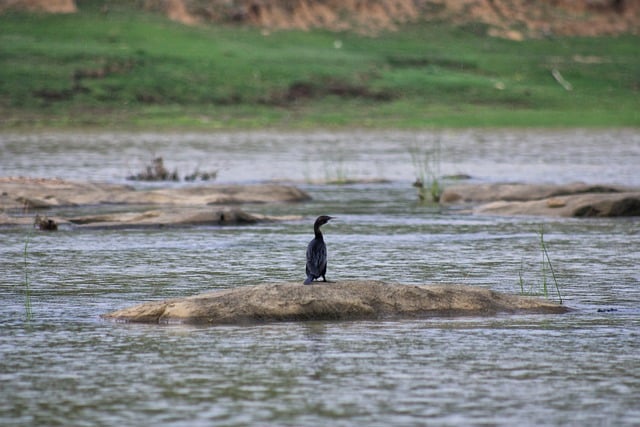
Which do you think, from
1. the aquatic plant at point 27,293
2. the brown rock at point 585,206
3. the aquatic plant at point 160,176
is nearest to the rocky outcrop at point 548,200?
the brown rock at point 585,206

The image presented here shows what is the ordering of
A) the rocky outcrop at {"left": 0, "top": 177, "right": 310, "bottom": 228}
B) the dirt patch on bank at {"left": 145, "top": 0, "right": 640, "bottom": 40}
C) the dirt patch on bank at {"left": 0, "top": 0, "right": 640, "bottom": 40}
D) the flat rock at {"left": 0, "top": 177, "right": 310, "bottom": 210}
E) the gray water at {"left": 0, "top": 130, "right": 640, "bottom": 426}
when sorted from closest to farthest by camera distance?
the gray water at {"left": 0, "top": 130, "right": 640, "bottom": 426} → the rocky outcrop at {"left": 0, "top": 177, "right": 310, "bottom": 228} → the flat rock at {"left": 0, "top": 177, "right": 310, "bottom": 210} → the dirt patch on bank at {"left": 0, "top": 0, "right": 640, "bottom": 40} → the dirt patch on bank at {"left": 145, "top": 0, "right": 640, "bottom": 40}

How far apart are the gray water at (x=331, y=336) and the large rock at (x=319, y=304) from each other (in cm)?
21

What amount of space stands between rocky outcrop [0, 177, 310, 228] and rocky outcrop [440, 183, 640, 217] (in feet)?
11.4

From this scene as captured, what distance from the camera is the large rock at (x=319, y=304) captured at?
13.7 metres

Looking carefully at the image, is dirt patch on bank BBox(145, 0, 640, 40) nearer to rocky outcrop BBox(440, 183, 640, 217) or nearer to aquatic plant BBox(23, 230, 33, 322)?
rocky outcrop BBox(440, 183, 640, 217)

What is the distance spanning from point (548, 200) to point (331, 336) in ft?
47.0

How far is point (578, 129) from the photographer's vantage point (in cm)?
6981

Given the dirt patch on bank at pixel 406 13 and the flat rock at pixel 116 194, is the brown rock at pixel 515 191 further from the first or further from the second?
the dirt patch on bank at pixel 406 13

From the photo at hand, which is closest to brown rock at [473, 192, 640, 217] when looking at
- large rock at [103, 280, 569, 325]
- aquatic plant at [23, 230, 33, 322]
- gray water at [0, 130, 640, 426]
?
→ gray water at [0, 130, 640, 426]

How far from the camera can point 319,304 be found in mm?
13758

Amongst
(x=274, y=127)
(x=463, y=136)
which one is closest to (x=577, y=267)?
(x=463, y=136)

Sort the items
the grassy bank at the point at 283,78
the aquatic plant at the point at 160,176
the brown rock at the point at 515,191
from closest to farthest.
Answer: the brown rock at the point at 515,191 → the aquatic plant at the point at 160,176 → the grassy bank at the point at 283,78

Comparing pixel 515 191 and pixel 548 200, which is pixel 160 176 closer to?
pixel 515 191

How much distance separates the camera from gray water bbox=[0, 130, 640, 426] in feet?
33.5
